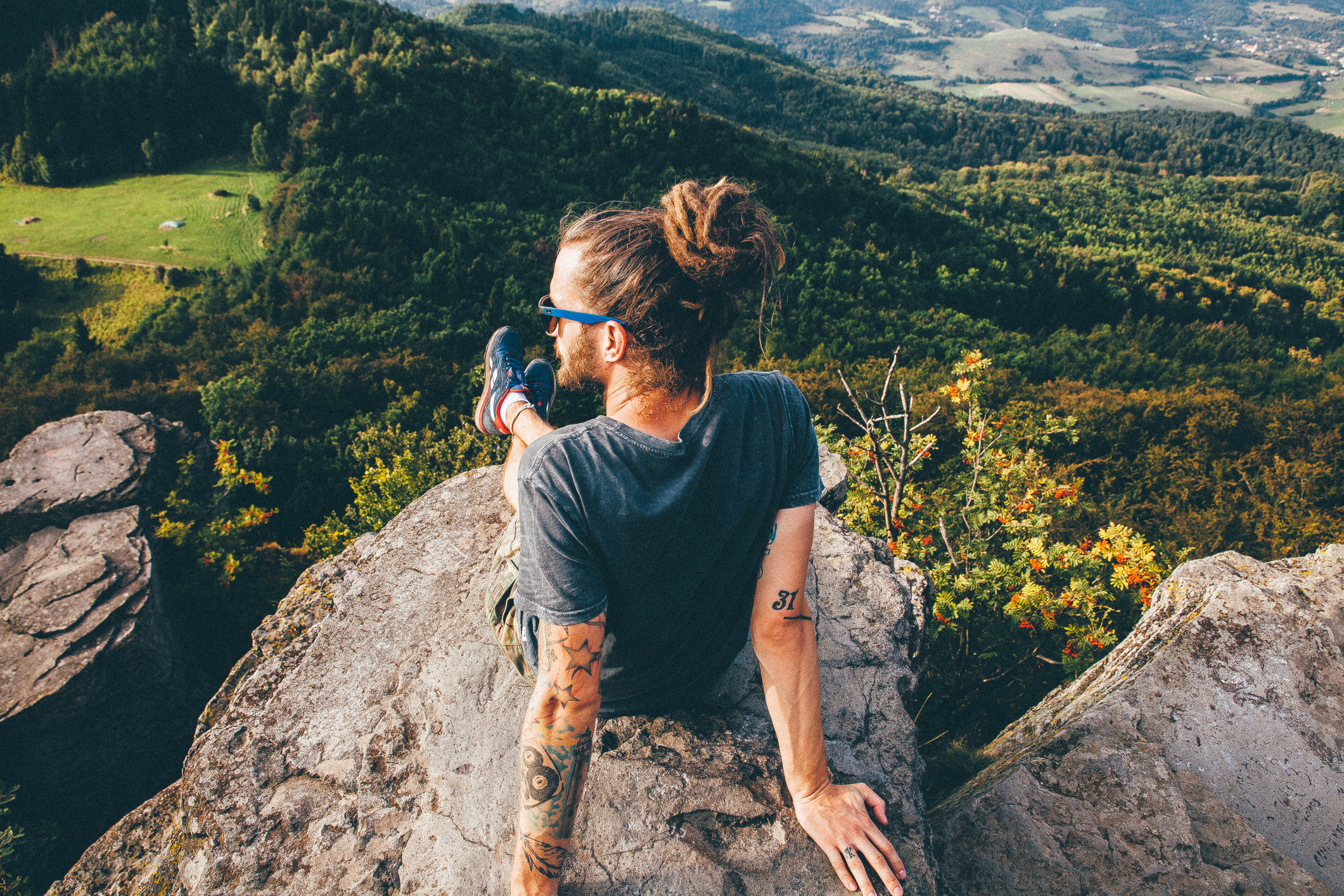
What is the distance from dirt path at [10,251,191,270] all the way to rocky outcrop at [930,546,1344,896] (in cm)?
1841

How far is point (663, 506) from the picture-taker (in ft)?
4.85

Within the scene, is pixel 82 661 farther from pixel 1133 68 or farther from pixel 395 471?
pixel 1133 68

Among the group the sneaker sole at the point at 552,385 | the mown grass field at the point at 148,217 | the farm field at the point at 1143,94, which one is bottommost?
the mown grass field at the point at 148,217

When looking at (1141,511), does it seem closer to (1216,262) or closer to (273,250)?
(273,250)

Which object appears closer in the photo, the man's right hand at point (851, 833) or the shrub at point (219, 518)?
the man's right hand at point (851, 833)

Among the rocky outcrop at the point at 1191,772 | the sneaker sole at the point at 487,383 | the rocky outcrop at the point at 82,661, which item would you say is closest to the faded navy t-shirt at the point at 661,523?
the rocky outcrop at the point at 1191,772

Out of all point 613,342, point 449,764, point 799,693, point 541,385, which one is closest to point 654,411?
point 613,342

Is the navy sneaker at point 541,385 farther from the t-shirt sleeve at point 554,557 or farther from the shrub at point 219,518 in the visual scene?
the shrub at point 219,518

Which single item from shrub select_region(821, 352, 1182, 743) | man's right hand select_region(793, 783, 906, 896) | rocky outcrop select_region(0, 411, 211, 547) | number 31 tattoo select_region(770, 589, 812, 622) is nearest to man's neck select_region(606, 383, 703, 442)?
number 31 tattoo select_region(770, 589, 812, 622)

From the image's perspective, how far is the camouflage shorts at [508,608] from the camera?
2107mm

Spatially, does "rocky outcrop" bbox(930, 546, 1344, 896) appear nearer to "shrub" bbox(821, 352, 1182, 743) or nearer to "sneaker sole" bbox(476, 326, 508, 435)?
"shrub" bbox(821, 352, 1182, 743)

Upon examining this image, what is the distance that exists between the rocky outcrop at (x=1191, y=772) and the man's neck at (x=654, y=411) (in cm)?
181

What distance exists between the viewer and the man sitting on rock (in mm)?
1411

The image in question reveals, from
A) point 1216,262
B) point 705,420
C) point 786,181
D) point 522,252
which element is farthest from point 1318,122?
point 705,420
